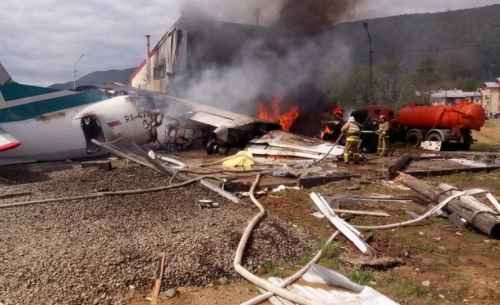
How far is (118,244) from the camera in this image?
5.66 metres

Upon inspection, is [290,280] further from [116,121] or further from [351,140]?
[116,121]

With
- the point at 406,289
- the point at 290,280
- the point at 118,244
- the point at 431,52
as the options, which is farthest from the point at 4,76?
the point at 431,52

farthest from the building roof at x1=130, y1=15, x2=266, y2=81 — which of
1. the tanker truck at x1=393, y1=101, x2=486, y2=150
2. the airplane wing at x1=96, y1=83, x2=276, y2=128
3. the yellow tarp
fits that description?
the yellow tarp

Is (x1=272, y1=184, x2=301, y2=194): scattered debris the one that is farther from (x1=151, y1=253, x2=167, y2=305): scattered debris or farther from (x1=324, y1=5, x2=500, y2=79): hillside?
(x1=324, y1=5, x2=500, y2=79): hillside

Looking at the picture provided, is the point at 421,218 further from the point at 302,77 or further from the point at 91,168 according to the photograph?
the point at 302,77

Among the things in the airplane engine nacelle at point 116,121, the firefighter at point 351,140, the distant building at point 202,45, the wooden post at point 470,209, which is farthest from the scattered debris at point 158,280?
the distant building at point 202,45

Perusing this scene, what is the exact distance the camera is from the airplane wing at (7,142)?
11.7 meters

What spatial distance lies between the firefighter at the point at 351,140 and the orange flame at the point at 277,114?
6170 millimetres

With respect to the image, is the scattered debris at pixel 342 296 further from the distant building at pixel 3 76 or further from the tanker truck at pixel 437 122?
the tanker truck at pixel 437 122

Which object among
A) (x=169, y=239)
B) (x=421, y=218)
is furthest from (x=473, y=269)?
(x=169, y=239)

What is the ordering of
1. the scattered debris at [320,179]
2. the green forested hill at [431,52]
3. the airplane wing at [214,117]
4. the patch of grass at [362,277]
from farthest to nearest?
the green forested hill at [431,52]
the airplane wing at [214,117]
the scattered debris at [320,179]
the patch of grass at [362,277]

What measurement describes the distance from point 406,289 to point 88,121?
39.8ft

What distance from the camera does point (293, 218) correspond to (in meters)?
7.82

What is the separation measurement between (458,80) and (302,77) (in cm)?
7668
